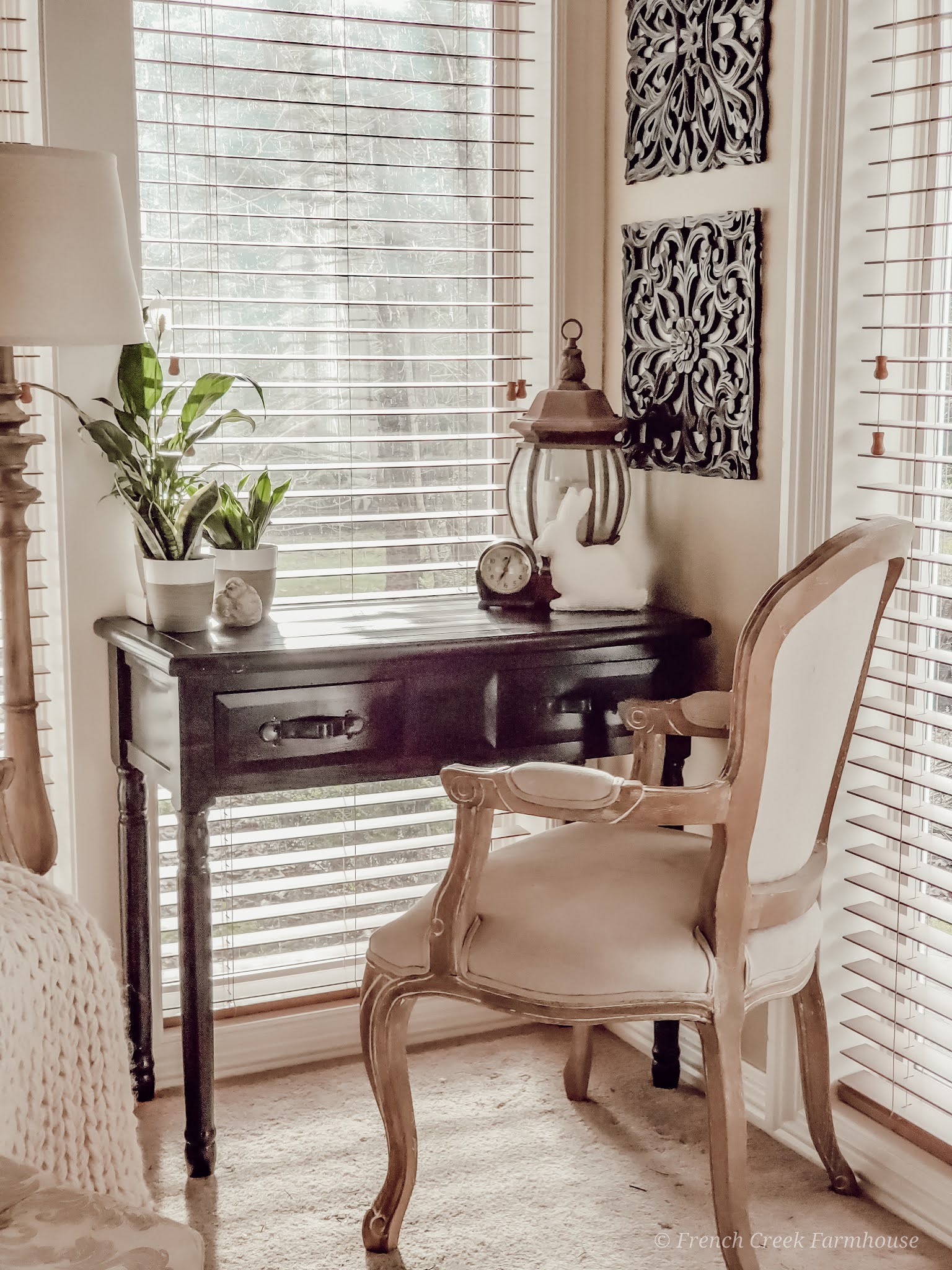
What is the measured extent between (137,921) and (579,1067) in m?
0.83

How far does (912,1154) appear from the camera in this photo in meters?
2.16

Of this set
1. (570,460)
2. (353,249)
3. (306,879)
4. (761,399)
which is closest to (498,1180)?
(306,879)

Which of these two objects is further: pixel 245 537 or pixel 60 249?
pixel 245 537

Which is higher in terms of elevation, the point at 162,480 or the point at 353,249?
the point at 353,249

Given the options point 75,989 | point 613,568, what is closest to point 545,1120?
point 613,568

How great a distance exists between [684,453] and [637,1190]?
1.25 metres

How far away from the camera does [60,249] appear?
1.95 m

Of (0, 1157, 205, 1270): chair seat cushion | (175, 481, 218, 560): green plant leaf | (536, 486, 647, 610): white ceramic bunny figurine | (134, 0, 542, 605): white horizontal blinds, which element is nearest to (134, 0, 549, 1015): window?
(134, 0, 542, 605): white horizontal blinds

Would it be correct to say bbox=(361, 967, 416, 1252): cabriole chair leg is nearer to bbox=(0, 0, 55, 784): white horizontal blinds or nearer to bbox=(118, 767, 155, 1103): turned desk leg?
bbox=(118, 767, 155, 1103): turned desk leg

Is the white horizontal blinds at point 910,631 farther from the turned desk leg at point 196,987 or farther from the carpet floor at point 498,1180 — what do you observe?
the turned desk leg at point 196,987

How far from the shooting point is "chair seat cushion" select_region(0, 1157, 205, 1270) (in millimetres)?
1083

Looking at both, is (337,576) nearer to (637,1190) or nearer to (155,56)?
(155,56)

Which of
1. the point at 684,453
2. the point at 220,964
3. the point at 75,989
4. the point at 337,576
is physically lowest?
the point at 220,964

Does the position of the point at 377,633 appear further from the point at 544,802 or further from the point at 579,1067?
the point at 579,1067
